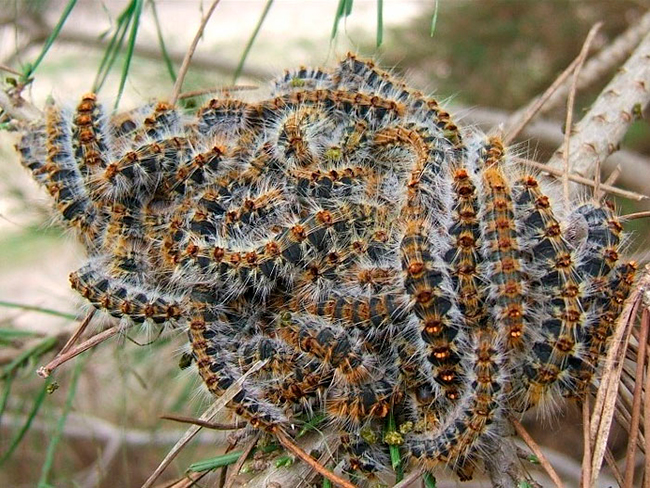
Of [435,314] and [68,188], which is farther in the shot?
[68,188]

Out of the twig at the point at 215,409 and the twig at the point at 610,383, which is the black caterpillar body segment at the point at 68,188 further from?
the twig at the point at 610,383

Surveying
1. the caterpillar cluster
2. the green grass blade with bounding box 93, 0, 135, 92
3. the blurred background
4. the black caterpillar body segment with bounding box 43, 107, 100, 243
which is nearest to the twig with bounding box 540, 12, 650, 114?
the blurred background

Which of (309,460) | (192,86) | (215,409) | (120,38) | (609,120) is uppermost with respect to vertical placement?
(192,86)

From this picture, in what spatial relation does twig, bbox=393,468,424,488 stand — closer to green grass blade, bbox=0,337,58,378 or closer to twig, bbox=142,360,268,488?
twig, bbox=142,360,268,488

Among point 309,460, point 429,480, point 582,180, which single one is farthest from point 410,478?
point 582,180

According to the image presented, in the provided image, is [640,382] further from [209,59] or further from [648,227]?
[209,59]

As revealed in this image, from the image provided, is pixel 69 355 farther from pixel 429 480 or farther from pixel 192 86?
pixel 192 86

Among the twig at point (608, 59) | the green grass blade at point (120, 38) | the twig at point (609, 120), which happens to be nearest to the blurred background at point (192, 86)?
the twig at point (608, 59)
